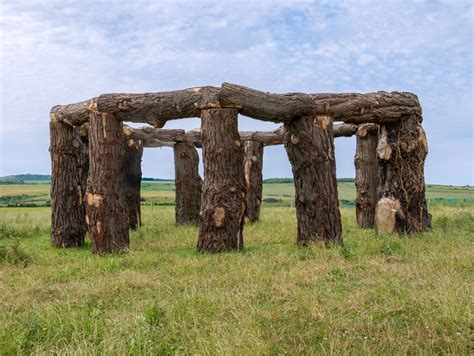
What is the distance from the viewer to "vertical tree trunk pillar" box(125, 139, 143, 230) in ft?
53.1

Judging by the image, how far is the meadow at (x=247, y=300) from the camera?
4.20 meters

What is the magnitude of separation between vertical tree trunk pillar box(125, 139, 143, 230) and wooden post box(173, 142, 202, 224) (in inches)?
52.3

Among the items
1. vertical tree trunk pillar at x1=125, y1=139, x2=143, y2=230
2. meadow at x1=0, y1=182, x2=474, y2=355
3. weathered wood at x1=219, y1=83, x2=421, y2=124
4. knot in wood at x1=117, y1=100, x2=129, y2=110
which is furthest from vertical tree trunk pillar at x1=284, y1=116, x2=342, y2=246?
vertical tree trunk pillar at x1=125, y1=139, x2=143, y2=230

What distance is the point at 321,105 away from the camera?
10.4 metres

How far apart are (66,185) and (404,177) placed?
8298 millimetres

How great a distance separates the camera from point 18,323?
4973 mm

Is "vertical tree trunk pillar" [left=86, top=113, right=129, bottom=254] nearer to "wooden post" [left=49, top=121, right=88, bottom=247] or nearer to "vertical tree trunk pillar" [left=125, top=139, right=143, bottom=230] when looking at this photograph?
"wooden post" [left=49, top=121, right=88, bottom=247]

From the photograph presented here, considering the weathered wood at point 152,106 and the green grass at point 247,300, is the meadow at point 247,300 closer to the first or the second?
the green grass at point 247,300

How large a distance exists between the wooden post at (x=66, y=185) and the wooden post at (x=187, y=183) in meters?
4.97

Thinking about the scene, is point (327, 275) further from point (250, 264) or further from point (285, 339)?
point (285, 339)

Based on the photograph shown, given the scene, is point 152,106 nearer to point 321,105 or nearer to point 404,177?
point 321,105

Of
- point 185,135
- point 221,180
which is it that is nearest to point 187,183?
point 185,135

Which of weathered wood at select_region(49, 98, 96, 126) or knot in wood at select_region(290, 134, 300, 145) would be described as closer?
knot in wood at select_region(290, 134, 300, 145)

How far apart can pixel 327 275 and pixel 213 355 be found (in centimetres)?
352
